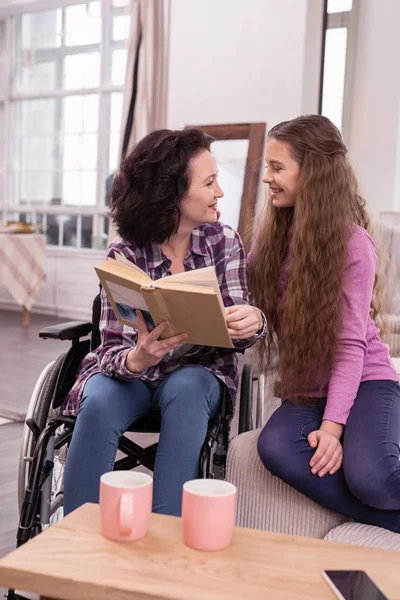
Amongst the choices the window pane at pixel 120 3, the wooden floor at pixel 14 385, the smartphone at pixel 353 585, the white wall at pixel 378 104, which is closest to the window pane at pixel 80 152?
the window pane at pixel 120 3

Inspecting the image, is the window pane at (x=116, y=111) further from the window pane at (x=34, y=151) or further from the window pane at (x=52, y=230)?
the window pane at (x=52, y=230)

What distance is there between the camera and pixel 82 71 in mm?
6723

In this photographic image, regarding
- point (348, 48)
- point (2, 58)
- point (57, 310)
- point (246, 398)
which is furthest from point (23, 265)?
point (246, 398)

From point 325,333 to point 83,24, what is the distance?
5729 mm

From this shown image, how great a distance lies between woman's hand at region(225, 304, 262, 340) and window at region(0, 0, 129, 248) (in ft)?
16.5

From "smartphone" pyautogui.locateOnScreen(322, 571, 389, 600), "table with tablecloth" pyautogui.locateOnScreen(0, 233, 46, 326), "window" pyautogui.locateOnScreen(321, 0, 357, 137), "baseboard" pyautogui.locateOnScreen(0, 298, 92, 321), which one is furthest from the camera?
"baseboard" pyautogui.locateOnScreen(0, 298, 92, 321)

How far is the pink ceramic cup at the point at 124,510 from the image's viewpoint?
1105mm

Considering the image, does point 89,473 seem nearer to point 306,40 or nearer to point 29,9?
point 306,40

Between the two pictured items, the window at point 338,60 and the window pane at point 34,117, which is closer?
the window at point 338,60

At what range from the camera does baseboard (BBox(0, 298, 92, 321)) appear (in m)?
6.46

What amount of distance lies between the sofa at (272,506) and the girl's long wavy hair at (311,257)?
0.18 m

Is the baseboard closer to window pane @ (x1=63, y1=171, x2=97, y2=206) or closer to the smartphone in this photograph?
window pane @ (x1=63, y1=171, x2=97, y2=206)

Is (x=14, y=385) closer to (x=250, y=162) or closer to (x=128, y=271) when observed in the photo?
(x=250, y=162)

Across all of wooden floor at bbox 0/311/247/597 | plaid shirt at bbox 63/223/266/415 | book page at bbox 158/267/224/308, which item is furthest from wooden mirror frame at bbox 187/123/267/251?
book page at bbox 158/267/224/308
